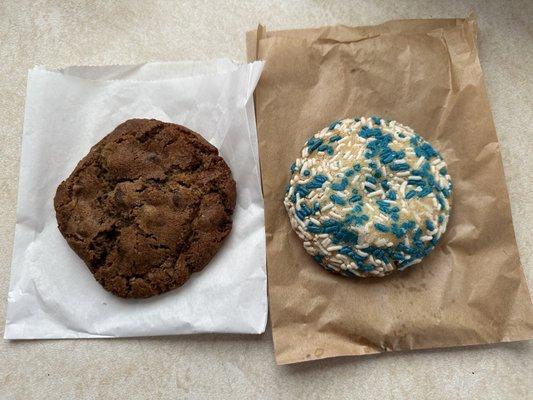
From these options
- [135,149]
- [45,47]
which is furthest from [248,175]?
[45,47]

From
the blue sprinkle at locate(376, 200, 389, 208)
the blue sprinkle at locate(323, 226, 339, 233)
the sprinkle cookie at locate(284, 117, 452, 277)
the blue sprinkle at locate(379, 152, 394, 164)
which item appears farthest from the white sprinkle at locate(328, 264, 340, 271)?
the blue sprinkle at locate(379, 152, 394, 164)

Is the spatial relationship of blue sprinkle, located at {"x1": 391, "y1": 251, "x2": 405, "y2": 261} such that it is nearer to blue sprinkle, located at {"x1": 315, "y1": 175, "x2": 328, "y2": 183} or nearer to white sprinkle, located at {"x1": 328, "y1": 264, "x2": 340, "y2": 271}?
white sprinkle, located at {"x1": 328, "y1": 264, "x2": 340, "y2": 271}

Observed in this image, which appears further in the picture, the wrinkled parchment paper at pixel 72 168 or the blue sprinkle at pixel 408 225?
the wrinkled parchment paper at pixel 72 168

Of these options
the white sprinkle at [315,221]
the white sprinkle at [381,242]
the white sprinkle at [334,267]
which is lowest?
the white sprinkle at [334,267]

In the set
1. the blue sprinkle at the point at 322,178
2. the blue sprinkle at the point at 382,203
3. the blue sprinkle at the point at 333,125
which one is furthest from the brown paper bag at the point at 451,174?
the blue sprinkle at the point at 382,203

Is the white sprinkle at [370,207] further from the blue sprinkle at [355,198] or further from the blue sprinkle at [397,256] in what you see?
the blue sprinkle at [397,256]

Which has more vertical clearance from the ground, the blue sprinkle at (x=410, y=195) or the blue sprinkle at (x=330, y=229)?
the blue sprinkle at (x=410, y=195)
